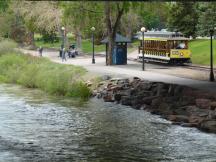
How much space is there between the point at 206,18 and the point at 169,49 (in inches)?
171

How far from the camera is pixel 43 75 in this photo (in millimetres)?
43375

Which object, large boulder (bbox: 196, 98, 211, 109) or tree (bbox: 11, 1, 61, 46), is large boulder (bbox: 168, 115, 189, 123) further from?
tree (bbox: 11, 1, 61, 46)

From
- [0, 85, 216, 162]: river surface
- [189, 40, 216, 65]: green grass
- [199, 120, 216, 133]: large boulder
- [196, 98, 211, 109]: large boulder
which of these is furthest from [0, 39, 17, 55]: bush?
[199, 120, 216, 133]: large boulder

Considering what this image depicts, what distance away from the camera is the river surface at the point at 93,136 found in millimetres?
22188

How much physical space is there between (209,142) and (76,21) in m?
29.9

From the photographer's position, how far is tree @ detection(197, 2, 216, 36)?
49.9 meters

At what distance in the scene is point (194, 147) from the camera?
23.4 metres

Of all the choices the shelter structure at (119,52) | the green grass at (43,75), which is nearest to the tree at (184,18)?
the shelter structure at (119,52)

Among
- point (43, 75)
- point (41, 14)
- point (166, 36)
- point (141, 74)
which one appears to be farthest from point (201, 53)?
point (41, 14)

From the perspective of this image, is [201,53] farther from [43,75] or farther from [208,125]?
[208,125]

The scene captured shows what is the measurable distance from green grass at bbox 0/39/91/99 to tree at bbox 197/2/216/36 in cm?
1296

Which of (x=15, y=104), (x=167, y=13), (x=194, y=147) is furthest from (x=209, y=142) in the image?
(x=167, y=13)

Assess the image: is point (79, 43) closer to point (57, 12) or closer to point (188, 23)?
point (57, 12)

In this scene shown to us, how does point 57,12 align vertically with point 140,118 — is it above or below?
above
